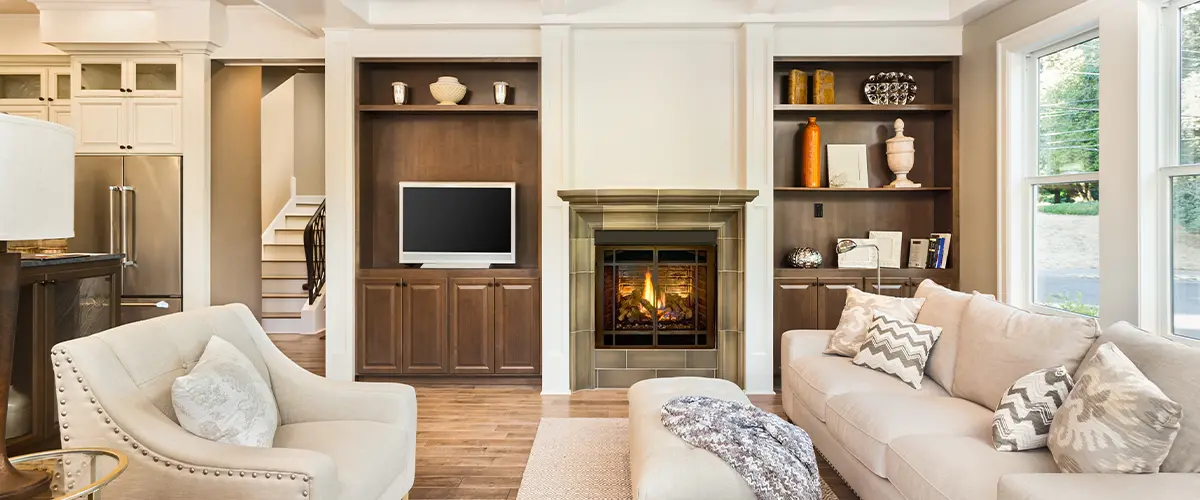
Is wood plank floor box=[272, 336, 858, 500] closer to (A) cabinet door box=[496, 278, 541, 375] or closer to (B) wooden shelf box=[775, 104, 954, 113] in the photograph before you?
(A) cabinet door box=[496, 278, 541, 375]

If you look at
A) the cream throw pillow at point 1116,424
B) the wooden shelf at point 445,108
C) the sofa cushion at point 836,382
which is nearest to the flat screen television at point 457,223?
the wooden shelf at point 445,108

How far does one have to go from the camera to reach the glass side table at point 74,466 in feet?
5.56

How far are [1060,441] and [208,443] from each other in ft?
8.32

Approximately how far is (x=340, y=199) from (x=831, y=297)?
12.1 ft

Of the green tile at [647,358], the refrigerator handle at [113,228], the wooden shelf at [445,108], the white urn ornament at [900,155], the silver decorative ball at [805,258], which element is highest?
the wooden shelf at [445,108]

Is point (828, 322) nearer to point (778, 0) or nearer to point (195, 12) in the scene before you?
point (778, 0)

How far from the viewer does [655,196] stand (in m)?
4.70

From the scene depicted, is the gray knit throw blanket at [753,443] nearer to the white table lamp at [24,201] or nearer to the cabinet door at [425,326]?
the white table lamp at [24,201]

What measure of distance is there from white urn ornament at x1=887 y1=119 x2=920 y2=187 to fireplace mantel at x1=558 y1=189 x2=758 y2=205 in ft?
3.74

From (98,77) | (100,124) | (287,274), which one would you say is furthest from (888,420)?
(287,274)

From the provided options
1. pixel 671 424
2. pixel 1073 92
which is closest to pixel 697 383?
pixel 671 424

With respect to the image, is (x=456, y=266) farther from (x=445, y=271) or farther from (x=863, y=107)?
(x=863, y=107)

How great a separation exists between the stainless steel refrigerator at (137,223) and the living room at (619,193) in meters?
0.02

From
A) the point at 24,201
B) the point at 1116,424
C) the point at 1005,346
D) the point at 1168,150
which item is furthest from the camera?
the point at 1168,150
